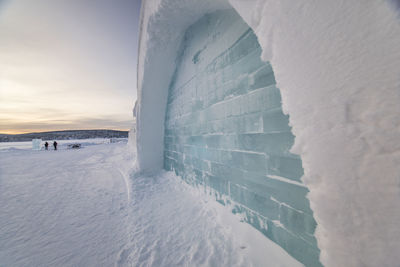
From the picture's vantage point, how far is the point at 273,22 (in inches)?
30.7

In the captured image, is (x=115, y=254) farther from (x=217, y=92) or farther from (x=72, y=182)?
(x=72, y=182)

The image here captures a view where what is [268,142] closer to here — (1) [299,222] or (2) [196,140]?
(1) [299,222]

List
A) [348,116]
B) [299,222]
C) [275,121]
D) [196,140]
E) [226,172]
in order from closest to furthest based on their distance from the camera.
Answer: [348,116] < [299,222] < [275,121] < [226,172] < [196,140]

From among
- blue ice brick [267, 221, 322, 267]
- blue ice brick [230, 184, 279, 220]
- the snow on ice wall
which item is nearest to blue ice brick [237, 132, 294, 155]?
the snow on ice wall

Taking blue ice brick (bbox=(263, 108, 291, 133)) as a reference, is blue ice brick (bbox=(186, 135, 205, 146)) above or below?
below

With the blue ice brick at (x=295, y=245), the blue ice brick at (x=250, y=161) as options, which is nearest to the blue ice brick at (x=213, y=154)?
the blue ice brick at (x=250, y=161)

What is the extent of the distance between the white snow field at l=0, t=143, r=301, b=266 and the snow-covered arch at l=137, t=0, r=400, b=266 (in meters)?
1.22

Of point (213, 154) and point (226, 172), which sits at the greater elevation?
point (213, 154)

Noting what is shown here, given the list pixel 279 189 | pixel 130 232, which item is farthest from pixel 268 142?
pixel 130 232

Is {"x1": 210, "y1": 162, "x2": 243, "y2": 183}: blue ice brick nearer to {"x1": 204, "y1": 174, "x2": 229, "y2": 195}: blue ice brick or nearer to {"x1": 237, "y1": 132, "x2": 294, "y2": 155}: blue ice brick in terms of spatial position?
{"x1": 204, "y1": 174, "x2": 229, "y2": 195}: blue ice brick

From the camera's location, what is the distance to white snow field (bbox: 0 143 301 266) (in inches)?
62.4

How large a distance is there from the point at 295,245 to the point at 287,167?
0.74 metres

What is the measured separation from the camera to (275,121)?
4.95 feet

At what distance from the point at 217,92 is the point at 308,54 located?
1766 millimetres
